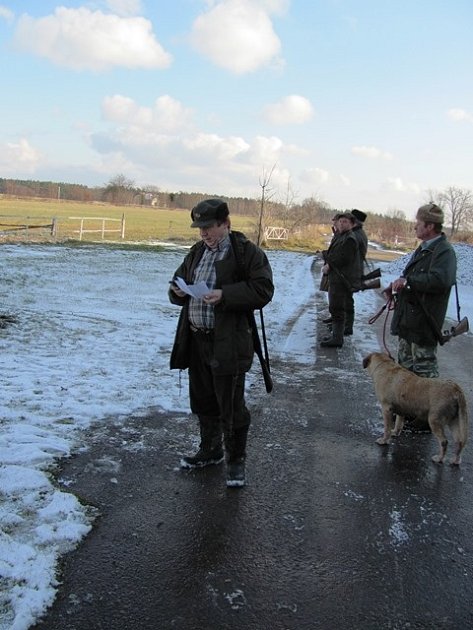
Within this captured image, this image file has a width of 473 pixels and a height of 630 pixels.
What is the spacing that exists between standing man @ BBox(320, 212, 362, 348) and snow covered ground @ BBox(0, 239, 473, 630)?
456 millimetres

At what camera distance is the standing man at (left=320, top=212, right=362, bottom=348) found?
8289mm

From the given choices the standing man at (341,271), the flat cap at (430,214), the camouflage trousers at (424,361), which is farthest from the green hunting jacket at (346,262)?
the flat cap at (430,214)

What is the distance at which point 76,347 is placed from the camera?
738 cm

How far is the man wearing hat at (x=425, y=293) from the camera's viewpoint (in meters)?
4.79

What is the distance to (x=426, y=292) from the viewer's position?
491 cm

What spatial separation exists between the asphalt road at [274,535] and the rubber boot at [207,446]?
0.12 meters

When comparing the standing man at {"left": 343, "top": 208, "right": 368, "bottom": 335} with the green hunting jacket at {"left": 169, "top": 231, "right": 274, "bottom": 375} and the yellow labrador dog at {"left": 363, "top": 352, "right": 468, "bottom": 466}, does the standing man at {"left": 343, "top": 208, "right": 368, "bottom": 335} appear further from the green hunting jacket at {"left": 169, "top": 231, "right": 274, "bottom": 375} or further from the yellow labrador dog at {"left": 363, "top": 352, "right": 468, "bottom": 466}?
the green hunting jacket at {"left": 169, "top": 231, "right": 274, "bottom": 375}

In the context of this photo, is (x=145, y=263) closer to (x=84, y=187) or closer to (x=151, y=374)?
(x=151, y=374)

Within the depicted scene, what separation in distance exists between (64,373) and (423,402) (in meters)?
3.87

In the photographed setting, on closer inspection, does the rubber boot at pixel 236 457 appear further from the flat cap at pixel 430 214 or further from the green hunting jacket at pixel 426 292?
the flat cap at pixel 430 214

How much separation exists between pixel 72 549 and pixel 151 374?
11.1 ft

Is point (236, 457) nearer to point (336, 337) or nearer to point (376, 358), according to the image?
point (376, 358)

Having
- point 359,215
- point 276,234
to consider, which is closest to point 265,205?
point 276,234

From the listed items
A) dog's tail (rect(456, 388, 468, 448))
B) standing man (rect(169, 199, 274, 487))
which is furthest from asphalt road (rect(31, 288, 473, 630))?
standing man (rect(169, 199, 274, 487))
